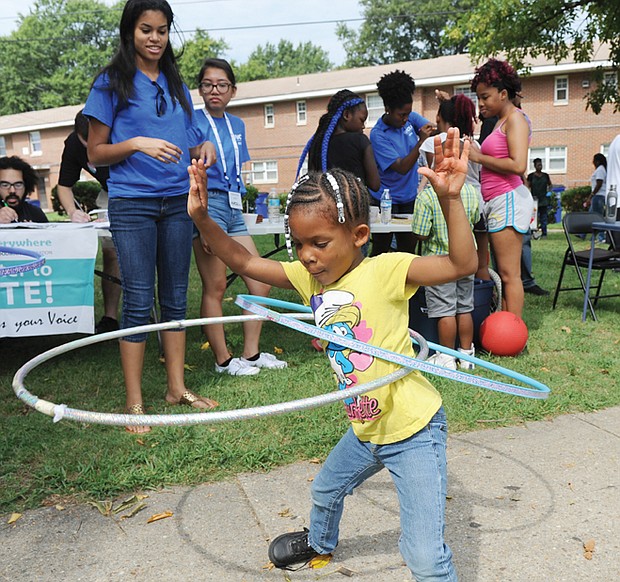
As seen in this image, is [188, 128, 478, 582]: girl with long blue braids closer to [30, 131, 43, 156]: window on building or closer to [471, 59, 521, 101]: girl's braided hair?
[471, 59, 521, 101]: girl's braided hair

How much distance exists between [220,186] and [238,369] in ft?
4.58

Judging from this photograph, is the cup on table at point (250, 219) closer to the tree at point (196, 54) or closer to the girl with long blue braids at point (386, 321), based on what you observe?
the girl with long blue braids at point (386, 321)

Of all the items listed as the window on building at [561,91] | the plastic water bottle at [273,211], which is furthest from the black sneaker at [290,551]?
the window on building at [561,91]

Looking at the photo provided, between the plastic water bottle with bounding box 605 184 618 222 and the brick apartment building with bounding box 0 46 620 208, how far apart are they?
18.9 meters

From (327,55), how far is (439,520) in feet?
257

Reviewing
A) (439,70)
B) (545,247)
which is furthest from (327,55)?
(545,247)

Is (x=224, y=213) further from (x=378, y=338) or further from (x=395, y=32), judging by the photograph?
(x=395, y=32)

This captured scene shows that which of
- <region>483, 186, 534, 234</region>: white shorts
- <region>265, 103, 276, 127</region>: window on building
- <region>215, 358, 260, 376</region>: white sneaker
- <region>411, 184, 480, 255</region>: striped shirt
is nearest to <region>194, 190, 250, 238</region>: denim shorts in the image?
<region>215, 358, 260, 376</region>: white sneaker

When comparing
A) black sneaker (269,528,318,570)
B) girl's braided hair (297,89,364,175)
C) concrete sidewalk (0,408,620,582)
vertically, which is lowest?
concrete sidewalk (0,408,620,582)

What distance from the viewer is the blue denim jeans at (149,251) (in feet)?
12.8

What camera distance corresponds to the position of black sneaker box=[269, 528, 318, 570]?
264 cm

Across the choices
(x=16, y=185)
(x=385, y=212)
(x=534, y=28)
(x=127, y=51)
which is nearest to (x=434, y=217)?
(x=385, y=212)

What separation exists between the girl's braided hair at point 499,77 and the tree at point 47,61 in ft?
190

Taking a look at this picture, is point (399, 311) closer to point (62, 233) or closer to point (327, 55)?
point (62, 233)
